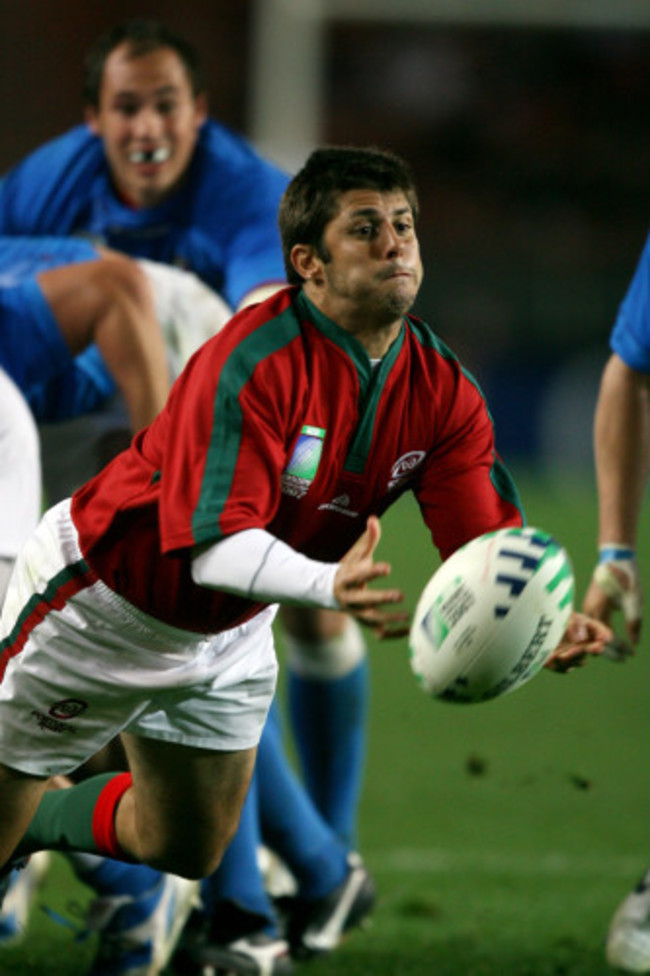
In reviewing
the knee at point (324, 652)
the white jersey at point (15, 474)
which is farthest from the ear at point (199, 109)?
the white jersey at point (15, 474)

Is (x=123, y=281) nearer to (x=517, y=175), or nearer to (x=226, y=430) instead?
(x=226, y=430)

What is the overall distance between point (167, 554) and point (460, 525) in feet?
1.83

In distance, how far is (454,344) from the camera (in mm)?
13789

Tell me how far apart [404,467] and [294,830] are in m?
1.35

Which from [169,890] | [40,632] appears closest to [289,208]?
[40,632]

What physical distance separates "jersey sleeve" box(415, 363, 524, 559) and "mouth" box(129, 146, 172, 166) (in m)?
2.07

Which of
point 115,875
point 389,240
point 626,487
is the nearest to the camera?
point 389,240

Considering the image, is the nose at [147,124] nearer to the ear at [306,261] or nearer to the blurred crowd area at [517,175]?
the ear at [306,261]

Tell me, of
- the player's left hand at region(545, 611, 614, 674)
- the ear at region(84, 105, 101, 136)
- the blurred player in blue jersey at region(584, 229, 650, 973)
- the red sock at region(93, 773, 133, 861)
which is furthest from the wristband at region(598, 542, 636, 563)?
the ear at region(84, 105, 101, 136)

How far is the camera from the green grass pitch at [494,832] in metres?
3.79

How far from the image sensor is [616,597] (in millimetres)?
3578

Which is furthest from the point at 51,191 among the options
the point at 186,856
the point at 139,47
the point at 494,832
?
the point at 186,856

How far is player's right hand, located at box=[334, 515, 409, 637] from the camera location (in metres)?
2.25

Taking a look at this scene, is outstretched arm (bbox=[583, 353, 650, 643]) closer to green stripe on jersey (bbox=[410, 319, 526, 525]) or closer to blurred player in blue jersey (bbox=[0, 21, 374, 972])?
green stripe on jersey (bbox=[410, 319, 526, 525])
